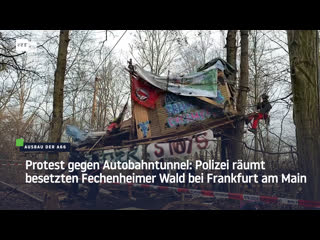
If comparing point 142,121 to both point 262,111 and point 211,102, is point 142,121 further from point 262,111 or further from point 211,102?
point 262,111

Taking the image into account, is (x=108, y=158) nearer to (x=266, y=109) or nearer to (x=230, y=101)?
(x=230, y=101)

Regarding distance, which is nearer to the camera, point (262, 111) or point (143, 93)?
point (262, 111)

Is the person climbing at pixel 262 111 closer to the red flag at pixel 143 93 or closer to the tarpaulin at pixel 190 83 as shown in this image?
the tarpaulin at pixel 190 83

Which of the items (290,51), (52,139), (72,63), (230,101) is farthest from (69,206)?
(72,63)

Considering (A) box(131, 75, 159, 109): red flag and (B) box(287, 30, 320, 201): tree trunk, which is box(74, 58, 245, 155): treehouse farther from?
(B) box(287, 30, 320, 201): tree trunk

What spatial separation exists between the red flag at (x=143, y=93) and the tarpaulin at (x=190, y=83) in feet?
1.07

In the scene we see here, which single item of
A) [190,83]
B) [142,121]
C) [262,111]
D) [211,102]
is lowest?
[142,121]

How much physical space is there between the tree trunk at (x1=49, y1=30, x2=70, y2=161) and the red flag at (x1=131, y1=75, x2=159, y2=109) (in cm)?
368

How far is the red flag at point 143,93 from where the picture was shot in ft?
28.2

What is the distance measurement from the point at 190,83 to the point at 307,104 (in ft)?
11.6

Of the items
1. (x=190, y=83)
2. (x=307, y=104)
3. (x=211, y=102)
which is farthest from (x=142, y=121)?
(x=307, y=104)

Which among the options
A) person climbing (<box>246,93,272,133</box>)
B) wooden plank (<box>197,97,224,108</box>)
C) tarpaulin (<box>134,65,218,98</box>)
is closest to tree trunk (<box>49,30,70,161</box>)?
tarpaulin (<box>134,65,218,98</box>)

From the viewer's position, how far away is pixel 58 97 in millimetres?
10602

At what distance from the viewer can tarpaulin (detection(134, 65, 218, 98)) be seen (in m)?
7.86
